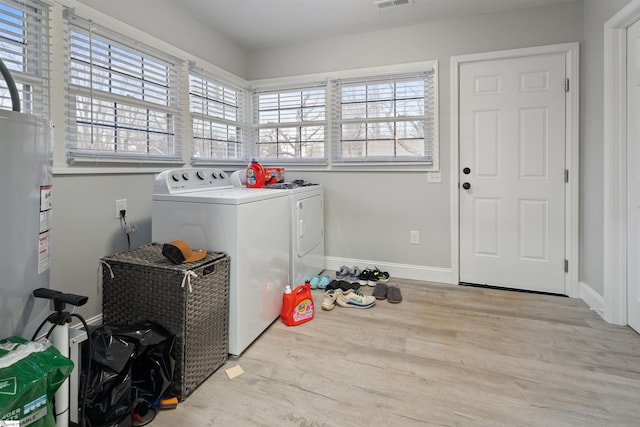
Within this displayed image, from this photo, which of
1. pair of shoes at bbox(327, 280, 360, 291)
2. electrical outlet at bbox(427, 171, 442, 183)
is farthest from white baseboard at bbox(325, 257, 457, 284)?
electrical outlet at bbox(427, 171, 442, 183)

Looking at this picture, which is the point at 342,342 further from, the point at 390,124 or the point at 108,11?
the point at 108,11

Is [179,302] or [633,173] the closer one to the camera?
[179,302]

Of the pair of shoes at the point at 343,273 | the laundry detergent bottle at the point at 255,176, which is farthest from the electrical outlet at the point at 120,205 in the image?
the pair of shoes at the point at 343,273

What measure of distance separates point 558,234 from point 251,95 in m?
3.17

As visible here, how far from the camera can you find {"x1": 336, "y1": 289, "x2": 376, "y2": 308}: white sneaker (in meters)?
2.59

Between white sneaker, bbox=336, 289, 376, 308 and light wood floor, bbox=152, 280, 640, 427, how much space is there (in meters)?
0.11

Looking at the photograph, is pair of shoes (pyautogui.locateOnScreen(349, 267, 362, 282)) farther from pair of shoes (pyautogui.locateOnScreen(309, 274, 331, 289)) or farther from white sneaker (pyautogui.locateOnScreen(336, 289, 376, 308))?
white sneaker (pyautogui.locateOnScreen(336, 289, 376, 308))

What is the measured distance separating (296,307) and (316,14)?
236cm

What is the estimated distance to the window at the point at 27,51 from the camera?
5.50 feet

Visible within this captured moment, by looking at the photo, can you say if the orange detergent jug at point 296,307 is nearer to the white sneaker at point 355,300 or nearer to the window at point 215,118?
the white sneaker at point 355,300

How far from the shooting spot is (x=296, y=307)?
7.51 ft

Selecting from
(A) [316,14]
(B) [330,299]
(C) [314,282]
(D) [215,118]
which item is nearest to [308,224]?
(C) [314,282]

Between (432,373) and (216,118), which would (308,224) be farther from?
(432,373)

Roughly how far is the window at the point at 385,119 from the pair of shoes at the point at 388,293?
1.16 m
